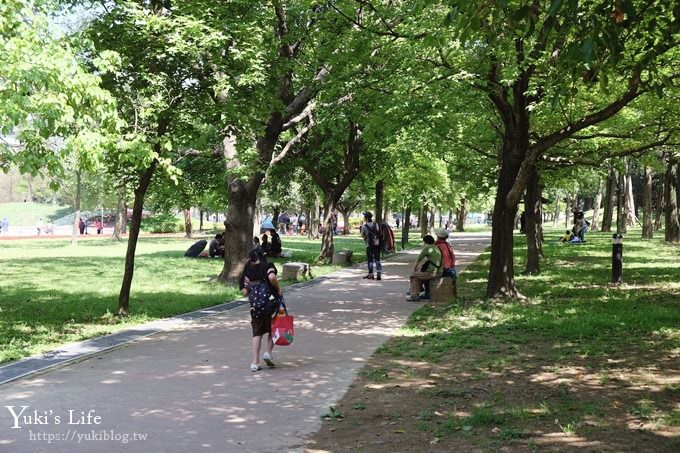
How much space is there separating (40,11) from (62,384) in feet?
16.1

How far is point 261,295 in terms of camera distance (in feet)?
26.3

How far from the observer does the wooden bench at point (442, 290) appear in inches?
544

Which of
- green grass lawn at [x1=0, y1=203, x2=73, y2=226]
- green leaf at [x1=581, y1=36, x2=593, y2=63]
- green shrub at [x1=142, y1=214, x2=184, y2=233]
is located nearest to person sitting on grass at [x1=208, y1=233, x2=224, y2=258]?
green leaf at [x1=581, y1=36, x2=593, y2=63]

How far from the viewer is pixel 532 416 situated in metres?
5.64

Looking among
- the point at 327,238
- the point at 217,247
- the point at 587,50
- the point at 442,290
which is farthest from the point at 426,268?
the point at 217,247

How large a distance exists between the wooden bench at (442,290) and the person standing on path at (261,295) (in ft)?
20.9

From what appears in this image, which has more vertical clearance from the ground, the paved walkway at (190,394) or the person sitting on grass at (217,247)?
the person sitting on grass at (217,247)

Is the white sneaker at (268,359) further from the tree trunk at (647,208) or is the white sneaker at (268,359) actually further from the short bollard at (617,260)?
the tree trunk at (647,208)

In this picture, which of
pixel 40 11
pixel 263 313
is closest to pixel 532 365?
pixel 263 313

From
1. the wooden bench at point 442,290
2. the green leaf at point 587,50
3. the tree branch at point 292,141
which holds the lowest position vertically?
the wooden bench at point 442,290

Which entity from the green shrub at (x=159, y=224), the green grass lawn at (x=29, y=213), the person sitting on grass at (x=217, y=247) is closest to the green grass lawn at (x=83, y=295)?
the person sitting on grass at (x=217, y=247)

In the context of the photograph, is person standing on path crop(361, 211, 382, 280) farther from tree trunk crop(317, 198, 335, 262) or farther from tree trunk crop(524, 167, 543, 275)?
tree trunk crop(317, 198, 335, 262)

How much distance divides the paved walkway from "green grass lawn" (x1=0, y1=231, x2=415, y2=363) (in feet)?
4.60

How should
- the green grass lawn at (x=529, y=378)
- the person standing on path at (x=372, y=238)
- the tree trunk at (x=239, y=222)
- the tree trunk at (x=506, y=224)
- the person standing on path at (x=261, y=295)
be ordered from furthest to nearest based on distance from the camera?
the person standing on path at (x=372, y=238) → the tree trunk at (x=239, y=222) → the tree trunk at (x=506, y=224) → the person standing on path at (x=261, y=295) → the green grass lawn at (x=529, y=378)
